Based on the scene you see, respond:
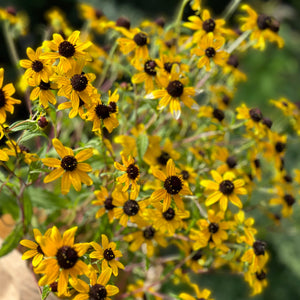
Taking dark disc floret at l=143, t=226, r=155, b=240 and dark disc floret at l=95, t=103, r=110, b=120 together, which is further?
dark disc floret at l=143, t=226, r=155, b=240

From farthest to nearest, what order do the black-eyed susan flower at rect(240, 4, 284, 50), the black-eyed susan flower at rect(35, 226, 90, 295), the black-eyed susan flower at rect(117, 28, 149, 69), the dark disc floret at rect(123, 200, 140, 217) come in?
the black-eyed susan flower at rect(240, 4, 284, 50) → the black-eyed susan flower at rect(117, 28, 149, 69) → the dark disc floret at rect(123, 200, 140, 217) → the black-eyed susan flower at rect(35, 226, 90, 295)

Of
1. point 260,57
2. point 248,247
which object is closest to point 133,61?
point 248,247

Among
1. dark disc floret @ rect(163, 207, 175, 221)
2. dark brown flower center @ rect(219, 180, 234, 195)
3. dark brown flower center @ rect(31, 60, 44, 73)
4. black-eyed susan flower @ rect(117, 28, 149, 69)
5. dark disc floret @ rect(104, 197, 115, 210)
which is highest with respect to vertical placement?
black-eyed susan flower @ rect(117, 28, 149, 69)

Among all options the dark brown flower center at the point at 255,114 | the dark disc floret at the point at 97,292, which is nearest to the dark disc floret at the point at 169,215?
the dark disc floret at the point at 97,292

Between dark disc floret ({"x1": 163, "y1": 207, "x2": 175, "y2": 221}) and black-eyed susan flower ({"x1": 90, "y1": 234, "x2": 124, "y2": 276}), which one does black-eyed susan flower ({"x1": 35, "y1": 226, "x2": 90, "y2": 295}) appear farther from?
dark disc floret ({"x1": 163, "y1": 207, "x2": 175, "y2": 221})

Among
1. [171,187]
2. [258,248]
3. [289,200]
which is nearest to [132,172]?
[171,187]

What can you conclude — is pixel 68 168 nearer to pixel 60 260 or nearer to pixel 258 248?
pixel 60 260

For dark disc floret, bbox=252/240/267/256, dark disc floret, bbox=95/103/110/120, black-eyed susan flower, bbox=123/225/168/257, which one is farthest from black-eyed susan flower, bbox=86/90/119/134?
dark disc floret, bbox=252/240/267/256
